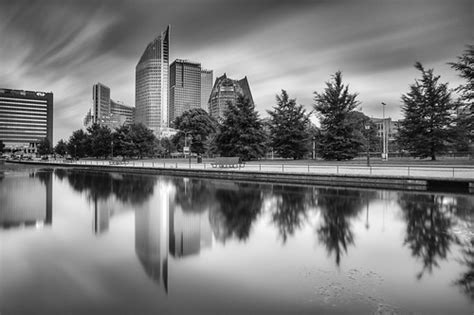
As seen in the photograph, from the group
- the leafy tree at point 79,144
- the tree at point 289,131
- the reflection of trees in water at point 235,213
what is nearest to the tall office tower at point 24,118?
the leafy tree at point 79,144

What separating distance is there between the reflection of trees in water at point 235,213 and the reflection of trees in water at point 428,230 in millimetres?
4583

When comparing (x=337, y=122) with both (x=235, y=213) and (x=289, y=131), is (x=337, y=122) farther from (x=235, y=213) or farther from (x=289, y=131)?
(x=235, y=213)

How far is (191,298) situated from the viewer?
5.42 metres

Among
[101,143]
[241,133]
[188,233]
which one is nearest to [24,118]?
[101,143]

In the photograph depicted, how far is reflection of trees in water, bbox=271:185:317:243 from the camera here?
1052 cm

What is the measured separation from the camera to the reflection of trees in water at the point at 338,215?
28.5 feet

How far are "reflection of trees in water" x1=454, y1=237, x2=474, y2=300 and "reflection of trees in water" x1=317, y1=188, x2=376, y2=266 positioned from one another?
2255 mm

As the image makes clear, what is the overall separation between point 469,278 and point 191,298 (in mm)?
5299

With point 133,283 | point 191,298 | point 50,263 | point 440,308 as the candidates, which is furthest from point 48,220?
point 440,308

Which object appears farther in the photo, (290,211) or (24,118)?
(24,118)

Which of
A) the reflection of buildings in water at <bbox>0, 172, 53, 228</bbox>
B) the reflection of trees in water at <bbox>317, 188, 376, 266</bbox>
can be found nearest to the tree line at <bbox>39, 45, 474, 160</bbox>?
the reflection of trees in water at <bbox>317, 188, 376, 266</bbox>

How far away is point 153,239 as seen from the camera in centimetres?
930

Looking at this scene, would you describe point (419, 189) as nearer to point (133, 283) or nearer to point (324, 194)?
point (324, 194)

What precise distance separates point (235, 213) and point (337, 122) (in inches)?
1431
